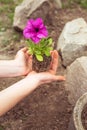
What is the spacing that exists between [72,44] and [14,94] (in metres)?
1.74

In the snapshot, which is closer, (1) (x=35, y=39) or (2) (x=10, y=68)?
(1) (x=35, y=39)

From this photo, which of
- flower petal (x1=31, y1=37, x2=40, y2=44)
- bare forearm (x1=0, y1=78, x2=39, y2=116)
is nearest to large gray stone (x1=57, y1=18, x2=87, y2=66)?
flower petal (x1=31, y1=37, x2=40, y2=44)

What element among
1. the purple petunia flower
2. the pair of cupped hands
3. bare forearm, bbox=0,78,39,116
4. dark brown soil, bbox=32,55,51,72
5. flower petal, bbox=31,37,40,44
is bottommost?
dark brown soil, bbox=32,55,51,72

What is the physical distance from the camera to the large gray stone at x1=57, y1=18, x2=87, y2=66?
4.18 metres

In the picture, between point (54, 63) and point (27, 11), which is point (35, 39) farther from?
point (27, 11)

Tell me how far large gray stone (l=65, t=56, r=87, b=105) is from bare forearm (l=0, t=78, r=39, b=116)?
2.77 ft

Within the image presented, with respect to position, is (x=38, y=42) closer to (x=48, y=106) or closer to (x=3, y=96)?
(x=3, y=96)

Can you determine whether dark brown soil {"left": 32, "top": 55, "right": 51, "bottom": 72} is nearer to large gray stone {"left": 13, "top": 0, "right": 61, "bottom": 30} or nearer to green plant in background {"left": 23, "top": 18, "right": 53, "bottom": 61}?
green plant in background {"left": 23, "top": 18, "right": 53, "bottom": 61}

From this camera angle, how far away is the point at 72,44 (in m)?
4.18

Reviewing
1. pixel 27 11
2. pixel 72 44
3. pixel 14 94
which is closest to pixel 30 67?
pixel 14 94

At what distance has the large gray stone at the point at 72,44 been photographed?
13.7 ft

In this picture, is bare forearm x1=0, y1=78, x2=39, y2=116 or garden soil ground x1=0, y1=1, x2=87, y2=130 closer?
bare forearm x1=0, y1=78, x2=39, y2=116

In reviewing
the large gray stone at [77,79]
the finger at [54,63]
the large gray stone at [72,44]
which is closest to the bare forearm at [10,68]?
the finger at [54,63]

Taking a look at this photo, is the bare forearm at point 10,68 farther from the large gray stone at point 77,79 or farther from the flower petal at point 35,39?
the large gray stone at point 77,79
